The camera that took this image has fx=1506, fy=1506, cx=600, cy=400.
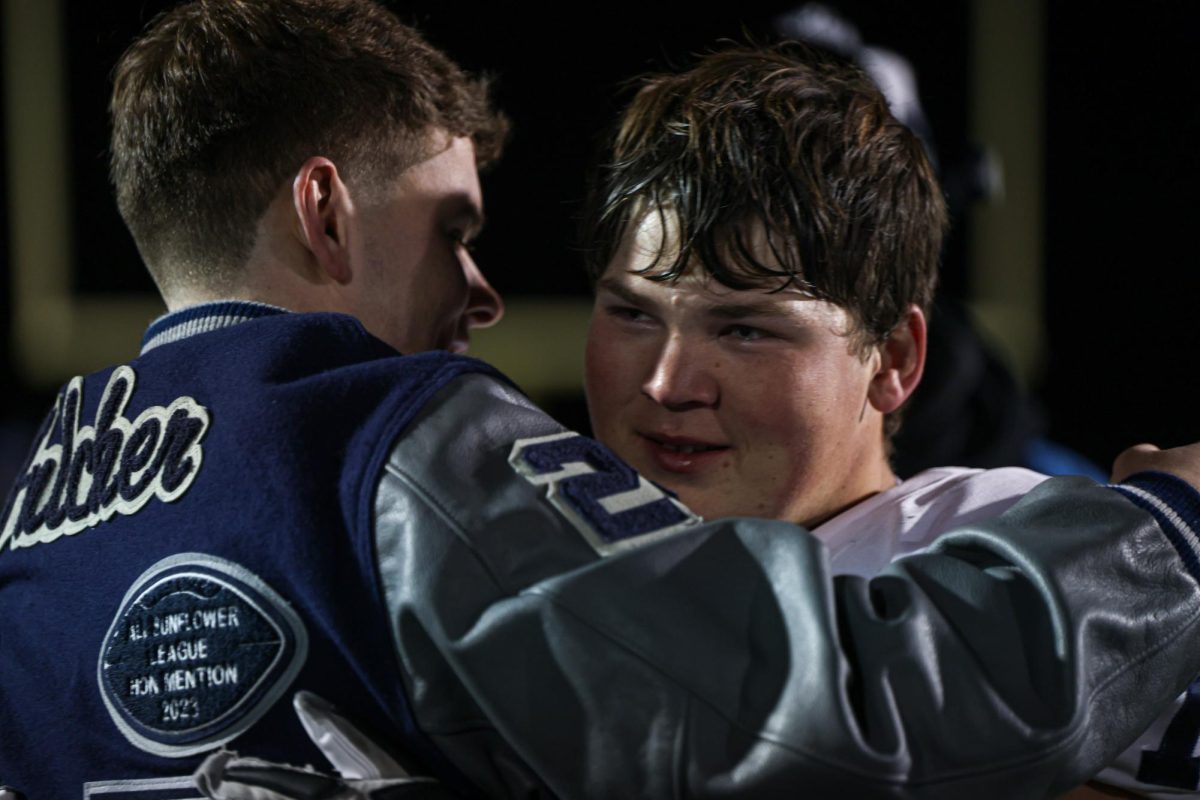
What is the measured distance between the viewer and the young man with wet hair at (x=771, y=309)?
3.80 ft

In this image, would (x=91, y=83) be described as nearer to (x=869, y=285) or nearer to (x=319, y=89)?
(x=319, y=89)

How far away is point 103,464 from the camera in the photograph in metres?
1.00

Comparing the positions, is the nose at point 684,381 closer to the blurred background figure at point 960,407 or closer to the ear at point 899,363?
the ear at point 899,363

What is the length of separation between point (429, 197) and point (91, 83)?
2.10m

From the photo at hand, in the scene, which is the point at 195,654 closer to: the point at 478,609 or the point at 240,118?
the point at 478,609

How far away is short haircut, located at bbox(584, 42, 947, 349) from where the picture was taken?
45.9 inches

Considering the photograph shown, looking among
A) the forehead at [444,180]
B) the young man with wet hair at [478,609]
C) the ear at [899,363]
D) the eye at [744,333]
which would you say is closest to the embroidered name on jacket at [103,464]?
the young man with wet hair at [478,609]

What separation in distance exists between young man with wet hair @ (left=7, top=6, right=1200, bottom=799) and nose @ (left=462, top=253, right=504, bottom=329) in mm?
289

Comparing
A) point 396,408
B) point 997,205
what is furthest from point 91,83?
point 396,408

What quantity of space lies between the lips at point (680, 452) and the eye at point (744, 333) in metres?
0.09

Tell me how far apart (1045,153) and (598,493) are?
9.28 feet

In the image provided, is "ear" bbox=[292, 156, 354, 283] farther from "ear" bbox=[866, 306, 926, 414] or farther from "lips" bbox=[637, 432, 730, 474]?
"ear" bbox=[866, 306, 926, 414]

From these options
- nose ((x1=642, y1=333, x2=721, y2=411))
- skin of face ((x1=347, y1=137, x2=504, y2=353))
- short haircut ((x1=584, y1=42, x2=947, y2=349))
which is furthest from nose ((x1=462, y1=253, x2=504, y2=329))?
nose ((x1=642, y1=333, x2=721, y2=411))

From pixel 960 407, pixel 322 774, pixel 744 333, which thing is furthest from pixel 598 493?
pixel 960 407
